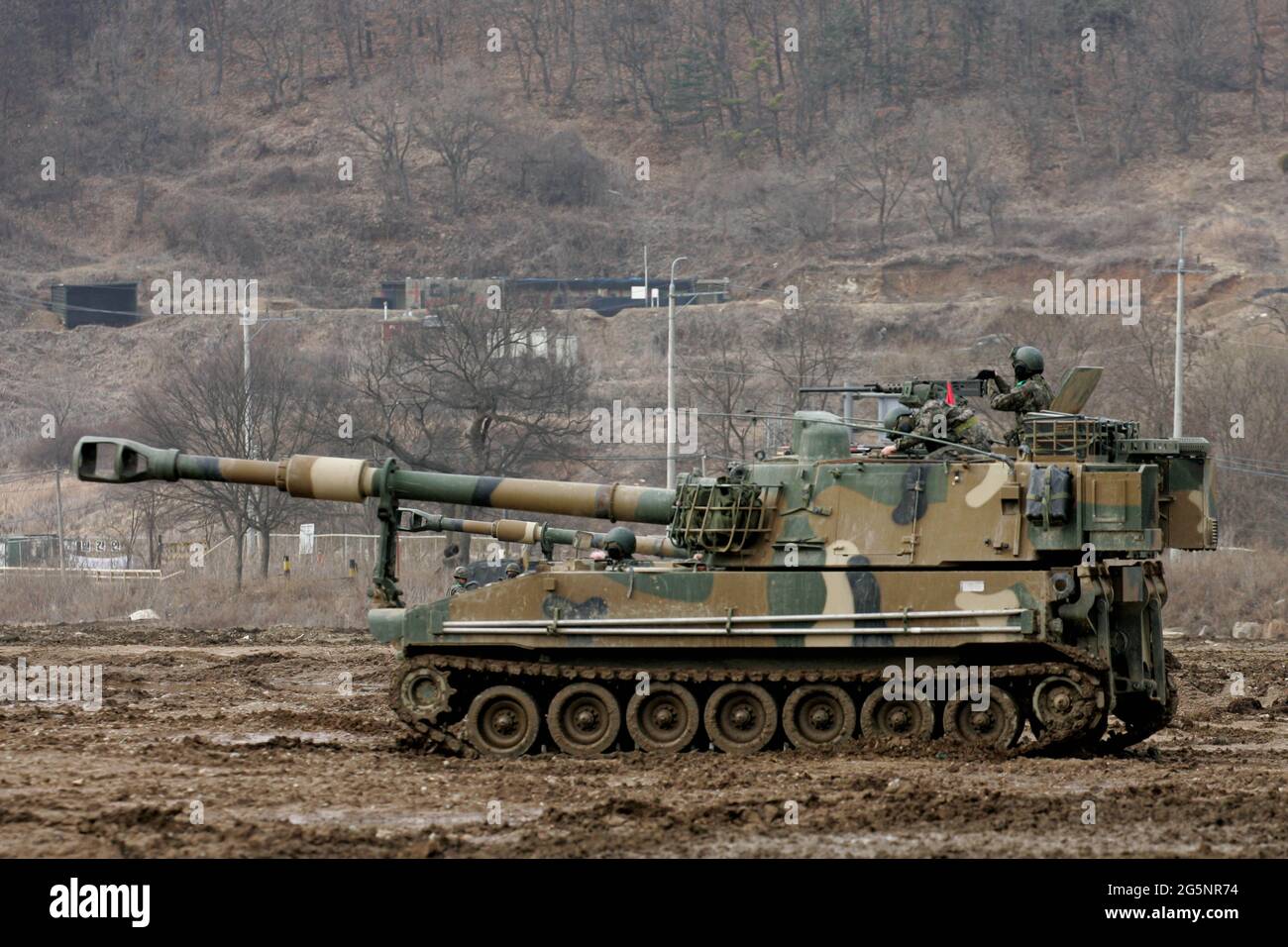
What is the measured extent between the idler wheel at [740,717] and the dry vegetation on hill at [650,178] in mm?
31427

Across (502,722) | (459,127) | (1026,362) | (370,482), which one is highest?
(459,127)

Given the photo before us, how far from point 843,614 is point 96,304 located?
205ft

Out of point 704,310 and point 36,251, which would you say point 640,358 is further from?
point 36,251

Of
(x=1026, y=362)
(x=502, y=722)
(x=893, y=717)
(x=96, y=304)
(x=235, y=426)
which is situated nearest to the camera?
(x=893, y=717)

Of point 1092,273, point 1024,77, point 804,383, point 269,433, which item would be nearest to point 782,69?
point 1024,77

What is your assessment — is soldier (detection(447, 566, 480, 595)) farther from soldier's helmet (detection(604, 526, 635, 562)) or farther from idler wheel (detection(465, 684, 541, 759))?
soldier's helmet (detection(604, 526, 635, 562))

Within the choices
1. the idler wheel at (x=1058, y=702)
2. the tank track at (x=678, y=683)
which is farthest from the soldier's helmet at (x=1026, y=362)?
the idler wheel at (x=1058, y=702)

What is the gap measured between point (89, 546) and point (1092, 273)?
37663 mm

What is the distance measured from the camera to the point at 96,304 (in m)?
75.4

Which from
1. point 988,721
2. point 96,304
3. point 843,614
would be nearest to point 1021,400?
point 843,614

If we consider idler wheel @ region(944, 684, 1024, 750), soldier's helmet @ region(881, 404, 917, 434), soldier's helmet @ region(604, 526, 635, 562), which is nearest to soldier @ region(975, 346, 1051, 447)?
soldier's helmet @ region(881, 404, 917, 434)

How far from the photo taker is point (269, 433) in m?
44.5

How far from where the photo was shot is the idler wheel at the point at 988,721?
1736 centimetres

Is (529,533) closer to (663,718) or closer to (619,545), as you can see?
(619,545)
